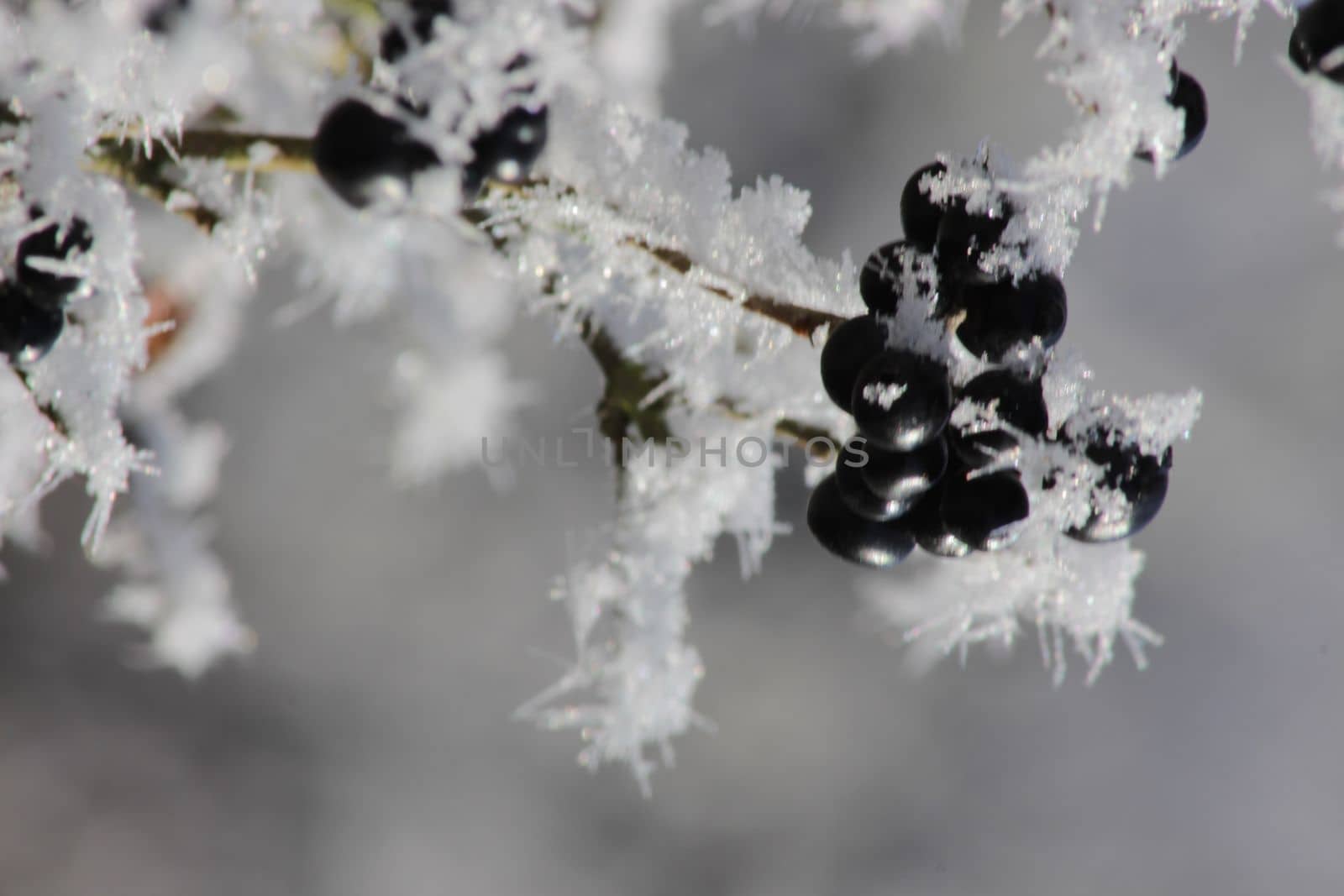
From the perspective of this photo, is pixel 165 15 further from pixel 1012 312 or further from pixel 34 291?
pixel 1012 312

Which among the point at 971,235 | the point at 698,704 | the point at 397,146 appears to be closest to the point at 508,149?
the point at 397,146

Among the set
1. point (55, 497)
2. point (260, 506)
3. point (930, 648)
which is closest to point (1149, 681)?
point (930, 648)

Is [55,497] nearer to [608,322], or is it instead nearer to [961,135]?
[608,322]

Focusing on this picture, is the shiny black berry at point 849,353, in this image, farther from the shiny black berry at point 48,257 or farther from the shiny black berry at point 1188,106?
the shiny black berry at point 48,257

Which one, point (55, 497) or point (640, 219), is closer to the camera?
point (640, 219)

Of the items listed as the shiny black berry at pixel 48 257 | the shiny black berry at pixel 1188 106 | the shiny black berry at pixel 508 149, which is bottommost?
the shiny black berry at pixel 48 257

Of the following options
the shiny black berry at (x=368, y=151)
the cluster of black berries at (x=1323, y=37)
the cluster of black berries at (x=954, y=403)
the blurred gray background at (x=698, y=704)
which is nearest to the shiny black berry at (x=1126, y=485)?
the cluster of black berries at (x=954, y=403)

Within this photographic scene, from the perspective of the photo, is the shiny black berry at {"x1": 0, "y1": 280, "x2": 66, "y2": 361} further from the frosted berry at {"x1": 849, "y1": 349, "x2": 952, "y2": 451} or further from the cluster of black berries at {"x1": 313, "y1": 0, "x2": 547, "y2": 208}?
the frosted berry at {"x1": 849, "y1": 349, "x2": 952, "y2": 451}
